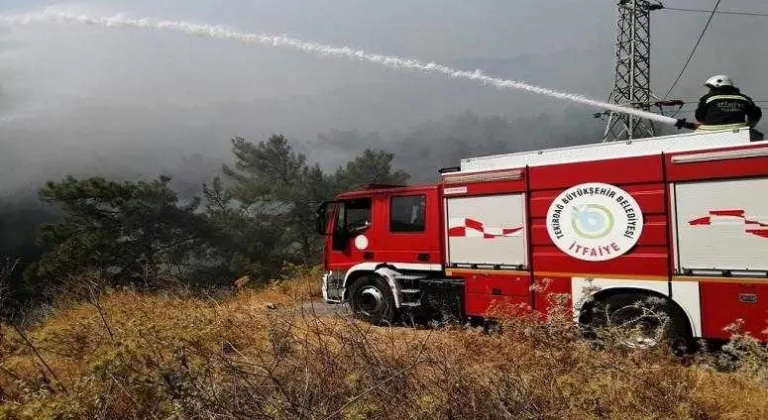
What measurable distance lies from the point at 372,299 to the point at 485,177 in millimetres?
2922

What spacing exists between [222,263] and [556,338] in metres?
21.1

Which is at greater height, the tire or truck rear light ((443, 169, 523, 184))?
truck rear light ((443, 169, 523, 184))

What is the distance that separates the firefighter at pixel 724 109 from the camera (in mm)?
7004

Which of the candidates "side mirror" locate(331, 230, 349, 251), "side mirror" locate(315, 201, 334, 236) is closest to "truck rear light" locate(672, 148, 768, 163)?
"side mirror" locate(331, 230, 349, 251)

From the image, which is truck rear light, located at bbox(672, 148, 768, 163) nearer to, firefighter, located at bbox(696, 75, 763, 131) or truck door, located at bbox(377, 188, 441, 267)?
firefighter, located at bbox(696, 75, 763, 131)

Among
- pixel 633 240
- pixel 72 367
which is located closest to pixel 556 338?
pixel 633 240

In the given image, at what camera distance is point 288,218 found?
84.5 ft

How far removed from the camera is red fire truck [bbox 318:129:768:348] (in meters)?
6.20

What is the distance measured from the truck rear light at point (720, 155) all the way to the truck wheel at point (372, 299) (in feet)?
15.4

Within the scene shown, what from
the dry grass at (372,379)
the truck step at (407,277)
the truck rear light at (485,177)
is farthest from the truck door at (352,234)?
the dry grass at (372,379)

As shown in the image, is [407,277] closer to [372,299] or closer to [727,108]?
[372,299]

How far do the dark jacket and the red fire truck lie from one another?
62cm

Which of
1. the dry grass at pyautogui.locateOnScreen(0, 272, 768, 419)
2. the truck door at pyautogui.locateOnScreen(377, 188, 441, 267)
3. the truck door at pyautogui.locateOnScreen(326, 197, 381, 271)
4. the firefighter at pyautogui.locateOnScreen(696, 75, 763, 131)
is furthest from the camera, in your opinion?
the truck door at pyautogui.locateOnScreen(326, 197, 381, 271)

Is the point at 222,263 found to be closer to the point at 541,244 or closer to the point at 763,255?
the point at 541,244
